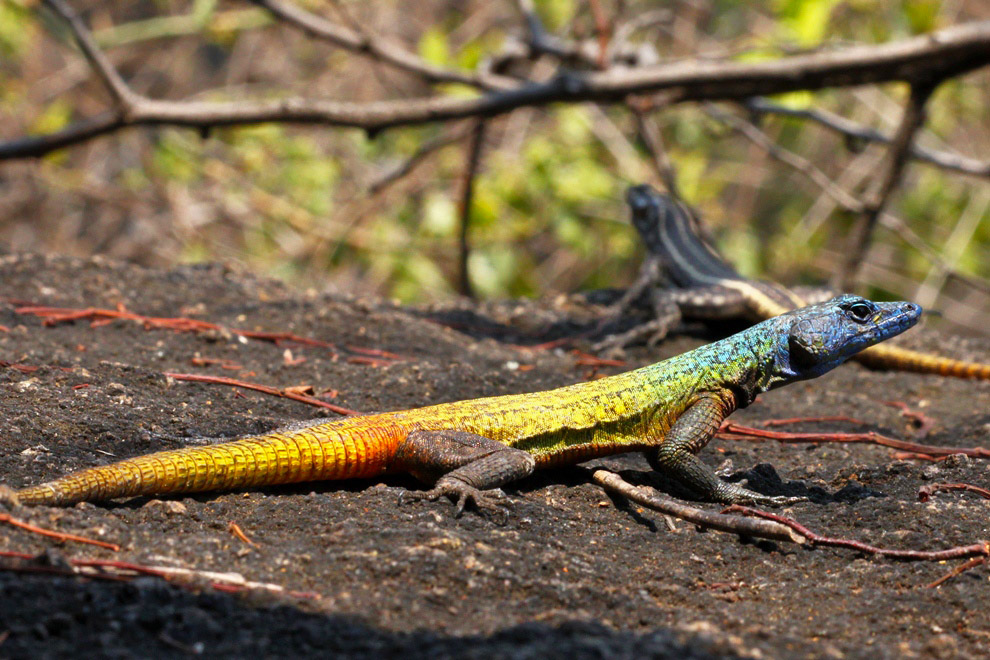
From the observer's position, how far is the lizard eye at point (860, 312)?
176 inches

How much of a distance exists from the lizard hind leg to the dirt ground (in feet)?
0.25

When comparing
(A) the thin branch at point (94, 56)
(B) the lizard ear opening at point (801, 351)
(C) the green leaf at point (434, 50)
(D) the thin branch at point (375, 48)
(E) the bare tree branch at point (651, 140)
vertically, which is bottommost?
(B) the lizard ear opening at point (801, 351)

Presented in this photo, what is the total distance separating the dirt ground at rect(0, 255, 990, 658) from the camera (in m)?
2.66

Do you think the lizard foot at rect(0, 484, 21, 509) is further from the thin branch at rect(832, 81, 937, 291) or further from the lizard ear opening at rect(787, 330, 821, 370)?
the thin branch at rect(832, 81, 937, 291)

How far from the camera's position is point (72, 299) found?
5996 mm

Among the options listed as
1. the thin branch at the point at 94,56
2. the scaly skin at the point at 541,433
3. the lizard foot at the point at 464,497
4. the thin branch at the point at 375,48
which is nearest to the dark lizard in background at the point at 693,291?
the thin branch at the point at 375,48

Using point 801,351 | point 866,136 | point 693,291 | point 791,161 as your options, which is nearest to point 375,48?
point 693,291

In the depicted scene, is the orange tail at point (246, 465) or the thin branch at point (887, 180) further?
the thin branch at point (887, 180)

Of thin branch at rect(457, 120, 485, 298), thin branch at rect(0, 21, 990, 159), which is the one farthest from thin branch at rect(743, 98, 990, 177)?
thin branch at rect(457, 120, 485, 298)

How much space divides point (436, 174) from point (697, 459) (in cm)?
960

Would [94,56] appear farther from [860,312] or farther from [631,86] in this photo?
[860,312]

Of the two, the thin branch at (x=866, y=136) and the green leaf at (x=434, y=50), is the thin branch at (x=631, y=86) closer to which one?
the thin branch at (x=866, y=136)

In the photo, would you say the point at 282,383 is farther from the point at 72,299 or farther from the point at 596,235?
the point at 596,235

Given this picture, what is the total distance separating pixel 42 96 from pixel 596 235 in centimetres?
835
